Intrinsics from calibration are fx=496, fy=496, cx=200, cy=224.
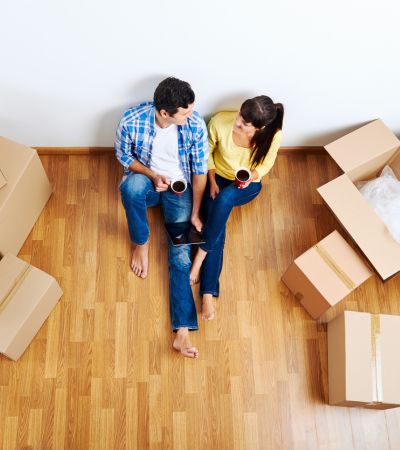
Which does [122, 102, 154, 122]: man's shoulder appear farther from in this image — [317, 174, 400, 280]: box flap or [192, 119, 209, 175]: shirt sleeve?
[317, 174, 400, 280]: box flap

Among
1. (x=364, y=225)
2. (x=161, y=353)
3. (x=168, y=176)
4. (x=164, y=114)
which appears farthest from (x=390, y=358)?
(x=164, y=114)

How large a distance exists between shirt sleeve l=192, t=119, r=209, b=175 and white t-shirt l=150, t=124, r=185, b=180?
0.25ft

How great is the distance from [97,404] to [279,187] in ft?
4.24

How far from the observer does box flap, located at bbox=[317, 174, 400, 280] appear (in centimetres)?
202

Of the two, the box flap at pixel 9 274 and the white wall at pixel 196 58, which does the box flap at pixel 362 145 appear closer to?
the white wall at pixel 196 58

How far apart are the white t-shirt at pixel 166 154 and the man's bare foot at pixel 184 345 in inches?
26.1

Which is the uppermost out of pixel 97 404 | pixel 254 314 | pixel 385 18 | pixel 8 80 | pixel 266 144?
pixel 385 18

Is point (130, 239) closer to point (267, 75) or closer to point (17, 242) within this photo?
point (17, 242)

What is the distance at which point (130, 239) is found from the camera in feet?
7.52

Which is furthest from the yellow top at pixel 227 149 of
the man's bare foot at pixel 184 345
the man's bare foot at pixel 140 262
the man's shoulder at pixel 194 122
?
the man's bare foot at pixel 184 345

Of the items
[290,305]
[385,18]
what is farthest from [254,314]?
[385,18]

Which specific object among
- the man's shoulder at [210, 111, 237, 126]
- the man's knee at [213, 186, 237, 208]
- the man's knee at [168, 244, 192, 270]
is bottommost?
the man's knee at [168, 244, 192, 270]

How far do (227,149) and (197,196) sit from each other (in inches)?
9.5

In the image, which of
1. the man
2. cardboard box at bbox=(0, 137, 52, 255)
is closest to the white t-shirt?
the man
